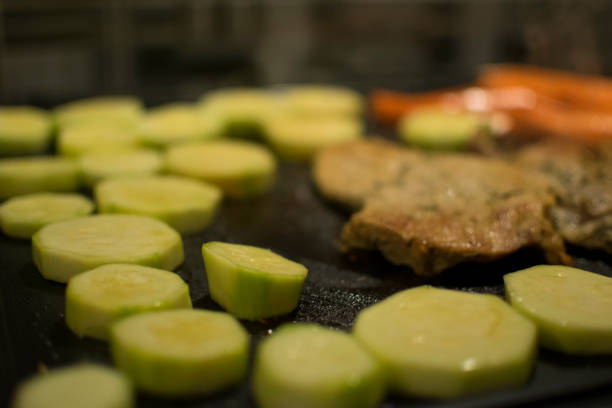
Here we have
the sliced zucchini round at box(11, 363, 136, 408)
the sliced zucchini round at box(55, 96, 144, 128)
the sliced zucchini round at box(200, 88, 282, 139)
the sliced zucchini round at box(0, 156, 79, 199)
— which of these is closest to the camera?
the sliced zucchini round at box(11, 363, 136, 408)

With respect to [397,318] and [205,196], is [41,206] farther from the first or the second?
[397,318]

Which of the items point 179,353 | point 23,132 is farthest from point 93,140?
point 179,353

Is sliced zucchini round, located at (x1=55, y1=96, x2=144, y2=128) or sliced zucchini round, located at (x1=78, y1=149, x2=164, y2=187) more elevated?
sliced zucchini round, located at (x1=55, y1=96, x2=144, y2=128)

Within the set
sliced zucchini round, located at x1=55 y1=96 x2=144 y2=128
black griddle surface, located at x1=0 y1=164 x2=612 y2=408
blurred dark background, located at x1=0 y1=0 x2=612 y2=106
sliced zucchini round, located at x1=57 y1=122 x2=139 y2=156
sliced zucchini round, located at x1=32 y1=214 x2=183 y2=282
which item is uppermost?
blurred dark background, located at x1=0 y1=0 x2=612 y2=106

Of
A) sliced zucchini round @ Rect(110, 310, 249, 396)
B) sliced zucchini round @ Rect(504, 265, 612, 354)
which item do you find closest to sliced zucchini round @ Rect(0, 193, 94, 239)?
sliced zucchini round @ Rect(110, 310, 249, 396)

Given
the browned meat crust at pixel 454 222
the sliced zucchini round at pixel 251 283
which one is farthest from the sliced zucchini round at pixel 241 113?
the sliced zucchini round at pixel 251 283

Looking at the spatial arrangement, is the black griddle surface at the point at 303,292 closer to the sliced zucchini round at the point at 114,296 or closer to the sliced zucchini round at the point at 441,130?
the sliced zucchini round at the point at 114,296

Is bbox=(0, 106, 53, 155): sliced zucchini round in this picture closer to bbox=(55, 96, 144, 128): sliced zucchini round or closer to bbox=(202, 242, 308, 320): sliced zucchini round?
bbox=(55, 96, 144, 128): sliced zucchini round
